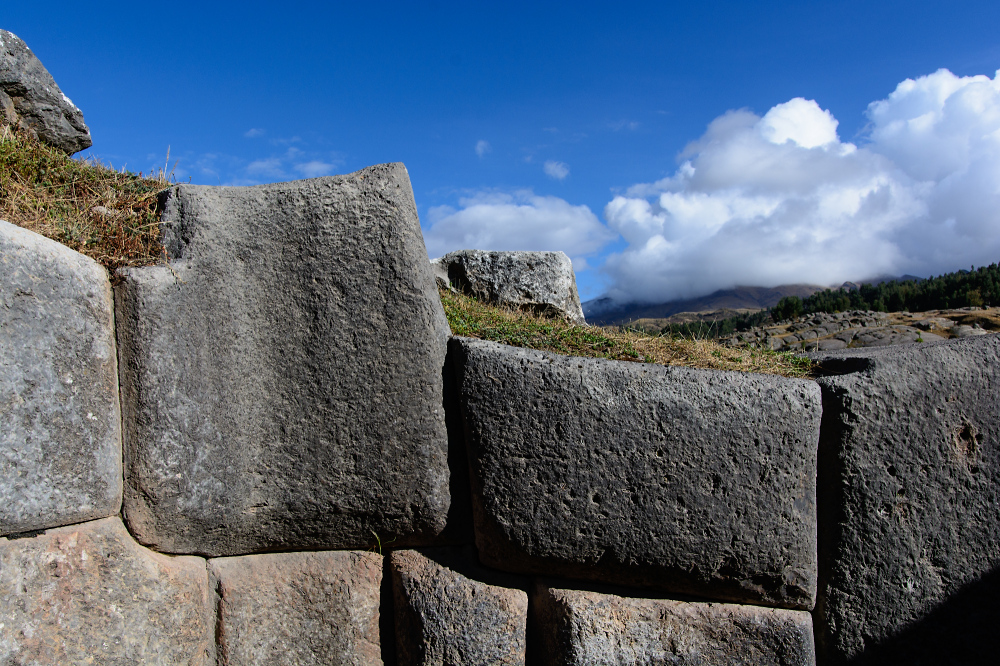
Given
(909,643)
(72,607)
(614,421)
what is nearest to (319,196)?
(614,421)

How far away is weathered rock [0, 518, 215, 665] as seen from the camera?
1.97 metres

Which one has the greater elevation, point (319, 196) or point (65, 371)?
point (319, 196)

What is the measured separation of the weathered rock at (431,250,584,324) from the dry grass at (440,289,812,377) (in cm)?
95

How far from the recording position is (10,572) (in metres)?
1.95

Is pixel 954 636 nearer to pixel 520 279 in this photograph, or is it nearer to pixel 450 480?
pixel 450 480

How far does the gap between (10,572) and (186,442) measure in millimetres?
622

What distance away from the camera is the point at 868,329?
5559mm

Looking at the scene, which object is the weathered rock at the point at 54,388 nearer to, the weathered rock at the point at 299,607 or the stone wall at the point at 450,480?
the stone wall at the point at 450,480

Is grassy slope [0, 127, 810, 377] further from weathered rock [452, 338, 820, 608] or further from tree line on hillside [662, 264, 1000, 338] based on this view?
tree line on hillside [662, 264, 1000, 338]

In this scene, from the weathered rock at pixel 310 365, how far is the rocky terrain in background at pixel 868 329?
3.06 metres

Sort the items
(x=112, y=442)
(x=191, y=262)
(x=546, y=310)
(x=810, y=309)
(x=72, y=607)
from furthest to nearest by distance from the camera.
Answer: (x=810, y=309)
(x=546, y=310)
(x=191, y=262)
(x=112, y=442)
(x=72, y=607)

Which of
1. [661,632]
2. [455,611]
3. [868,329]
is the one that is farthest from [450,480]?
[868,329]

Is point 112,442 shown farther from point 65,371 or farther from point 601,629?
point 601,629

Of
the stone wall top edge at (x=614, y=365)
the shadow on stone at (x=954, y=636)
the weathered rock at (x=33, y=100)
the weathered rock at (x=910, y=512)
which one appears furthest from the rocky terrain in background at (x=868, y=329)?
the weathered rock at (x=33, y=100)
